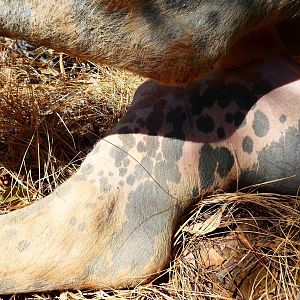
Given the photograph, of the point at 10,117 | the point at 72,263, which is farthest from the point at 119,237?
the point at 10,117

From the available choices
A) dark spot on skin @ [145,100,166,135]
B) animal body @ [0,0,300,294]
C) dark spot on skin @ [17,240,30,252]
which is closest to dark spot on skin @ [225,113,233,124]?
animal body @ [0,0,300,294]

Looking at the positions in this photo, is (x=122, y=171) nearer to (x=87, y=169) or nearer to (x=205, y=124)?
(x=87, y=169)

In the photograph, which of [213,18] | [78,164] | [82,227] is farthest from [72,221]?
[213,18]

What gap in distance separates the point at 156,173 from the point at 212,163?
11 centimetres

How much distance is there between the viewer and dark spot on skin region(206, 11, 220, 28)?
40.4 inches

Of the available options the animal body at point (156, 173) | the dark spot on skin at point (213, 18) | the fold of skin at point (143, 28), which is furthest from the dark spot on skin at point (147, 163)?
the dark spot on skin at point (213, 18)

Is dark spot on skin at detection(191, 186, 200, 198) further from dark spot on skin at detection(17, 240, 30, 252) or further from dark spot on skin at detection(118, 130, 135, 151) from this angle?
dark spot on skin at detection(17, 240, 30, 252)

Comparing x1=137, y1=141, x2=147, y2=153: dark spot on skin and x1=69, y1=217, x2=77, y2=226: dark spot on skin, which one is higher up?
x1=137, y1=141, x2=147, y2=153: dark spot on skin

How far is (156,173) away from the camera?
1.26m

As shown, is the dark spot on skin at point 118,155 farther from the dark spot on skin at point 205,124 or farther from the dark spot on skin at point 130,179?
the dark spot on skin at point 205,124

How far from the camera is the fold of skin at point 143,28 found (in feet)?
3.15

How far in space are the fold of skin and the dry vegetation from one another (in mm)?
331

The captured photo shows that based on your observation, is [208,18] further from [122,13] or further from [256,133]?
[256,133]

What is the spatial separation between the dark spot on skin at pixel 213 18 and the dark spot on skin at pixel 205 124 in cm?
28
